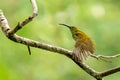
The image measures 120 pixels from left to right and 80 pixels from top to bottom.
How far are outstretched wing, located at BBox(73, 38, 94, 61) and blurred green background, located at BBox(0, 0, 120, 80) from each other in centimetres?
95

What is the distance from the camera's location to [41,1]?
2227 millimetres

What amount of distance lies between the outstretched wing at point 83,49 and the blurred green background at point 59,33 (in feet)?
3.12

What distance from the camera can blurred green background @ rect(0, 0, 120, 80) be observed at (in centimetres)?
203

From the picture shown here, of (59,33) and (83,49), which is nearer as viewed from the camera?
(83,49)

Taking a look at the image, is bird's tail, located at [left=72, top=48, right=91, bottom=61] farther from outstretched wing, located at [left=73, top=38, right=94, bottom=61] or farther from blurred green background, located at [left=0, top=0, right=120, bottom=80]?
blurred green background, located at [left=0, top=0, right=120, bottom=80]

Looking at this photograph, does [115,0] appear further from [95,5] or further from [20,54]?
[20,54]

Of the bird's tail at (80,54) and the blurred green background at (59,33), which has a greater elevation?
the bird's tail at (80,54)

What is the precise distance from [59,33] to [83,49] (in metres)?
1.23

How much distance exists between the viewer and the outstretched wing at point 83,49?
983mm

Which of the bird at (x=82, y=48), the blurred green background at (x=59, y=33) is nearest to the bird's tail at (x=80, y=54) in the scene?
the bird at (x=82, y=48)

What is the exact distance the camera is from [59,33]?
7.26ft

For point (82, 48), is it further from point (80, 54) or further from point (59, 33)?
point (59, 33)

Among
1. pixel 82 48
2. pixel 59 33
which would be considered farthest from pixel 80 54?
pixel 59 33

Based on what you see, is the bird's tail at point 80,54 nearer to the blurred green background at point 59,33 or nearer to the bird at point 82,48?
the bird at point 82,48
